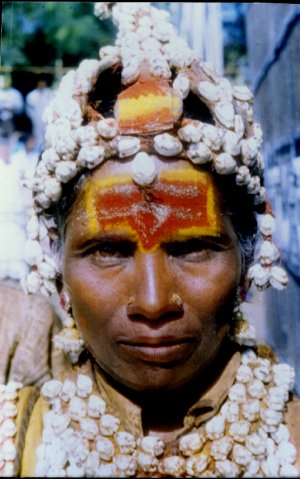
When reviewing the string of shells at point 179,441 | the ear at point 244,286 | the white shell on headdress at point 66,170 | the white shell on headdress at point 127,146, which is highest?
the white shell on headdress at point 127,146

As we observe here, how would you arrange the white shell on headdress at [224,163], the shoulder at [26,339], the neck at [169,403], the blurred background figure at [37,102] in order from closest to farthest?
the white shell on headdress at [224,163] → the neck at [169,403] → the shoulder at [26,339] → the blurred background figure at [37,102]

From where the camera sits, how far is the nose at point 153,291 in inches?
53.7

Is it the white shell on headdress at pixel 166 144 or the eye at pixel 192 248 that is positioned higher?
the white shell on headdress at pixel 166 144

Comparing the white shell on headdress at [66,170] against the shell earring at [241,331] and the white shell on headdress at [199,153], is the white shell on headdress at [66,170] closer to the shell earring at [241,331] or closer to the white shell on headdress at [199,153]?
the white shell on headdress at [199,153]

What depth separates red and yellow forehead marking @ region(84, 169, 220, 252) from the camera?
56.5 inches

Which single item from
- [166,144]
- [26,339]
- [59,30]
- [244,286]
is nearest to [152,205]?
[166,144]

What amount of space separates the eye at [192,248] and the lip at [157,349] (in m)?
0.19

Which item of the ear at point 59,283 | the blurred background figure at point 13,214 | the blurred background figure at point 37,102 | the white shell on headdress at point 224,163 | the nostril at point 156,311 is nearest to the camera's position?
the nostril at point 156,311

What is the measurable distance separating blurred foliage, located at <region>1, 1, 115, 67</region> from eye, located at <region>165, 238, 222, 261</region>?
1156 millimetres

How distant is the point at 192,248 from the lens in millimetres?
1488

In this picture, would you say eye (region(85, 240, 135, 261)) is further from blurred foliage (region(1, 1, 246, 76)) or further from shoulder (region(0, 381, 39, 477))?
blurred foliage (region(1, 1, 246, 76))

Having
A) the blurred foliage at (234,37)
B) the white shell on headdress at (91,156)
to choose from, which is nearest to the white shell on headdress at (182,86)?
the white shell on headdress at (91,156)

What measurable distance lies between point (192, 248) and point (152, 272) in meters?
0.14

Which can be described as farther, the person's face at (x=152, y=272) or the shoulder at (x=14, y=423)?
the shoulder at (x=14, y=423)
